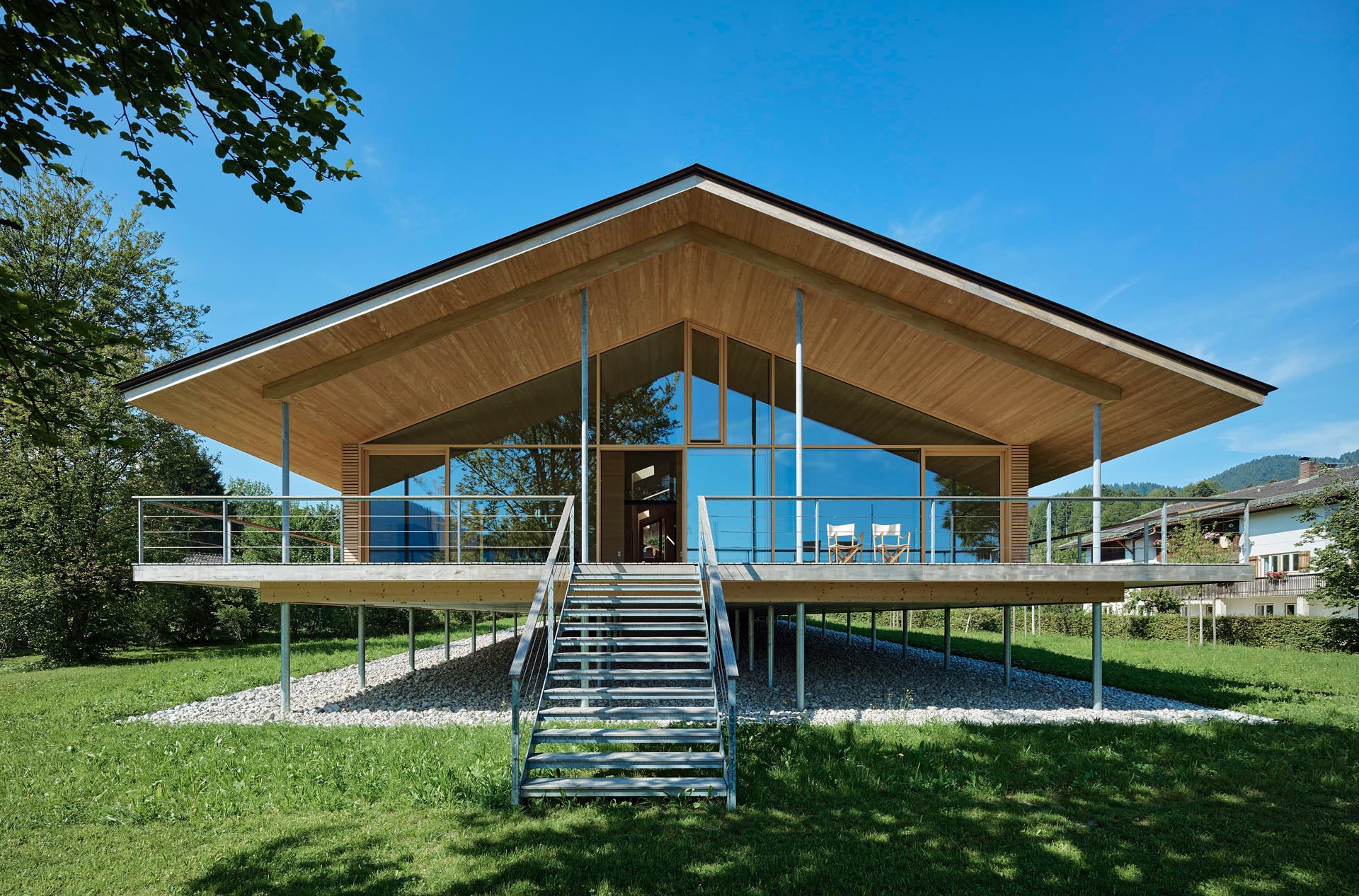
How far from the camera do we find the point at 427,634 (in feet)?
89.4

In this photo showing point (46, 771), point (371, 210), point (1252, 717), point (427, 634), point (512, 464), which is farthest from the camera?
point (427, 634)

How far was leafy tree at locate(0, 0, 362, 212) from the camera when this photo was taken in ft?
14.8

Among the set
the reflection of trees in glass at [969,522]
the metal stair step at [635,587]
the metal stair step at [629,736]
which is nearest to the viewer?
the metal stair step at [629,736]

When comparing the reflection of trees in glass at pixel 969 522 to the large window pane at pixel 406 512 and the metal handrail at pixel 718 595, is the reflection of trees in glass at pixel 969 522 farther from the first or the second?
the large window pane at pixel 406 512

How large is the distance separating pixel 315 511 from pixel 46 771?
2136 centimetres

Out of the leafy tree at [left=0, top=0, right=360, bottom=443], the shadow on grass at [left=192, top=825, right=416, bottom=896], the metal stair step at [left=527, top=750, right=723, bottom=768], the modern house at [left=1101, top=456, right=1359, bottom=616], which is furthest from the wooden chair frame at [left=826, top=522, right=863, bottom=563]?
the modern house at [left=1101, top=456, right=1359, bottom=616]

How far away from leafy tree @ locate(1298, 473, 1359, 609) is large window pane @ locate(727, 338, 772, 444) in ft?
56.5

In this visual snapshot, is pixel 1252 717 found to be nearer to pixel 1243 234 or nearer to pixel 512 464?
pixel 512 464

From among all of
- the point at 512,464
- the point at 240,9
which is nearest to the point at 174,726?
the point at 512,464

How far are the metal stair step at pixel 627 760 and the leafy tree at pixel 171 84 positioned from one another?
4.70 metres

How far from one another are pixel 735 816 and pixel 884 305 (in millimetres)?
7162

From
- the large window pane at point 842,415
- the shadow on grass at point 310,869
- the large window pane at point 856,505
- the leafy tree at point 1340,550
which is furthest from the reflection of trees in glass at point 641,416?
the leafy tree at point 1340,550

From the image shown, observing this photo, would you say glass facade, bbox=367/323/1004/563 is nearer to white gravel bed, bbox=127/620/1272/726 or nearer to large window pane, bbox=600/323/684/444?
large window pane, bbox=600/323/684/444

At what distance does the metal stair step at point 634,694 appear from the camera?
720cm
